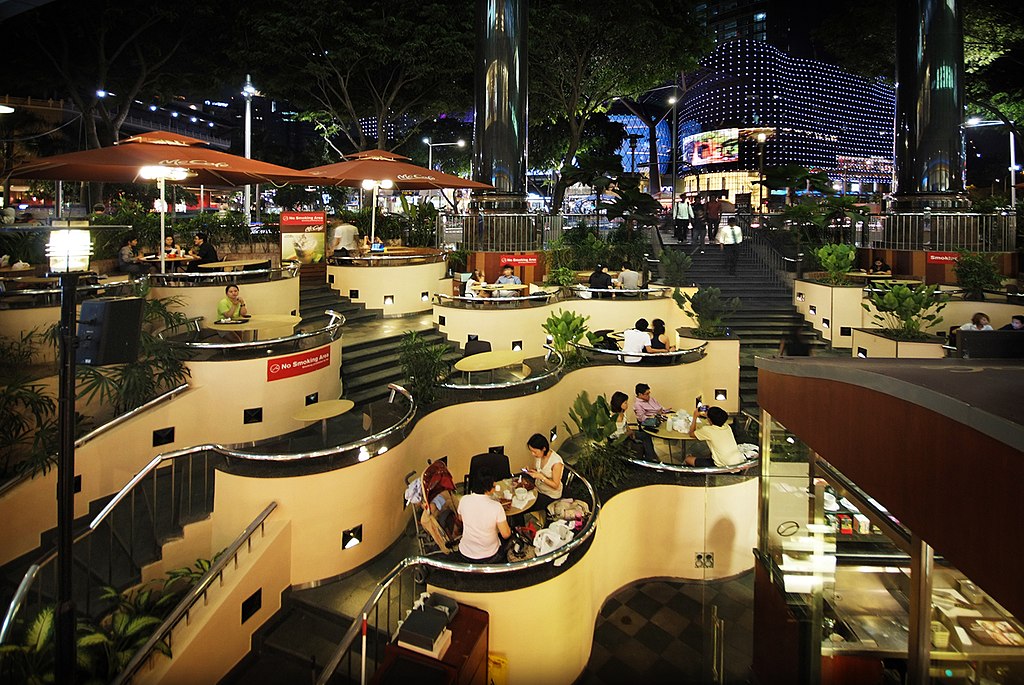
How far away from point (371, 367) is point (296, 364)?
6.46ft

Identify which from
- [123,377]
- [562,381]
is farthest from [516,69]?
[123,377]

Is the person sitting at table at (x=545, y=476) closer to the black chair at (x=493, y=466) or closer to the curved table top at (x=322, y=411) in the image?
the black chair at (x=493, y=466)

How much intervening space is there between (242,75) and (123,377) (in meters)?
17.7

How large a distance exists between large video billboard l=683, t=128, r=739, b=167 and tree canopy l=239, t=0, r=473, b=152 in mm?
44468

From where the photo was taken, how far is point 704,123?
245 feet

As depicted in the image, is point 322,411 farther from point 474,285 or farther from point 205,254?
point 205,254

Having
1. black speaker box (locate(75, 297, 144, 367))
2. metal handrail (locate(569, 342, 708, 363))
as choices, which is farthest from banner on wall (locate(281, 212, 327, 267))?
black speaker box (locate(75, 297, 144, 367))

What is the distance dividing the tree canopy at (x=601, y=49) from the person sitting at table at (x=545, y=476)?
56.4 feet

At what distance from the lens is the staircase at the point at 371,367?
970 cm

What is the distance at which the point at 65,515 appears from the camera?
3604mm

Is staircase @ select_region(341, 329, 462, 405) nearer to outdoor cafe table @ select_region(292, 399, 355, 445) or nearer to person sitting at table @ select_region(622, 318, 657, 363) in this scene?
outdoor cafe table @ select_region(292, 399, 355, 445)

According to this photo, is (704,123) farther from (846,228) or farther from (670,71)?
(846,228)

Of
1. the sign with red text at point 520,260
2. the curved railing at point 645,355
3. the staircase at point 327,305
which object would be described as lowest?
the curved railing at point 645,355

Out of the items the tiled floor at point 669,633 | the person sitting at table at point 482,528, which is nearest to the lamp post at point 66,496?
the person sitting at table at point 482,528
